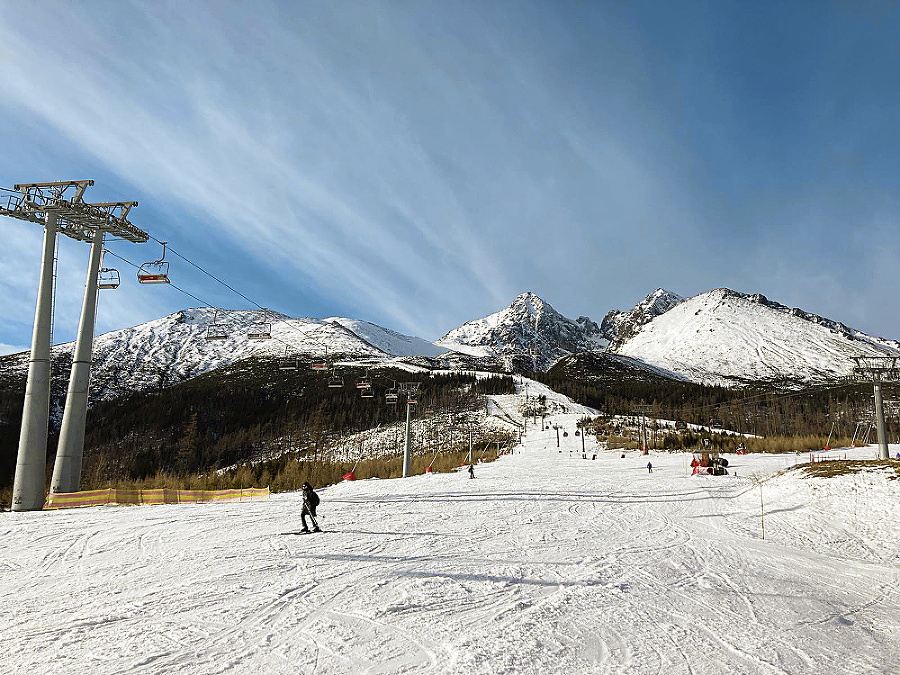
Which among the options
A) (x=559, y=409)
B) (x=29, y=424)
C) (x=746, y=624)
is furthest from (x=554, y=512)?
(x=559, y=409)

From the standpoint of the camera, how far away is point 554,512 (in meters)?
18.8

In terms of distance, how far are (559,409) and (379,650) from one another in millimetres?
117712

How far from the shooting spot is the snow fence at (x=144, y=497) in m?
20.1

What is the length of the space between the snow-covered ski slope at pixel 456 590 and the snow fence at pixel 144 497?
322 centimetres

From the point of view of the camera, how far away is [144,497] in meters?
22.6

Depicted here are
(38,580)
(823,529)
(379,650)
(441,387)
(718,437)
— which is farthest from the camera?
Result: (441,387)

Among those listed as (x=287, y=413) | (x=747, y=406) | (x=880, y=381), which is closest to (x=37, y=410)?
(x=880, y=381)

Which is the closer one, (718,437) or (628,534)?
(628,534)

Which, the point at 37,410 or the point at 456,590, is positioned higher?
the point at 37,410

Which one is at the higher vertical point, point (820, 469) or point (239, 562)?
point (820, 469)

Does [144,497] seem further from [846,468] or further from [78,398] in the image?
[846,468]

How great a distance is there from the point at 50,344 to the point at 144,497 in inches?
316

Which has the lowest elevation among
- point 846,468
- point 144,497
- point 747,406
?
point 144,497

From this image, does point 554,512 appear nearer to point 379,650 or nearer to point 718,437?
point 379,650
